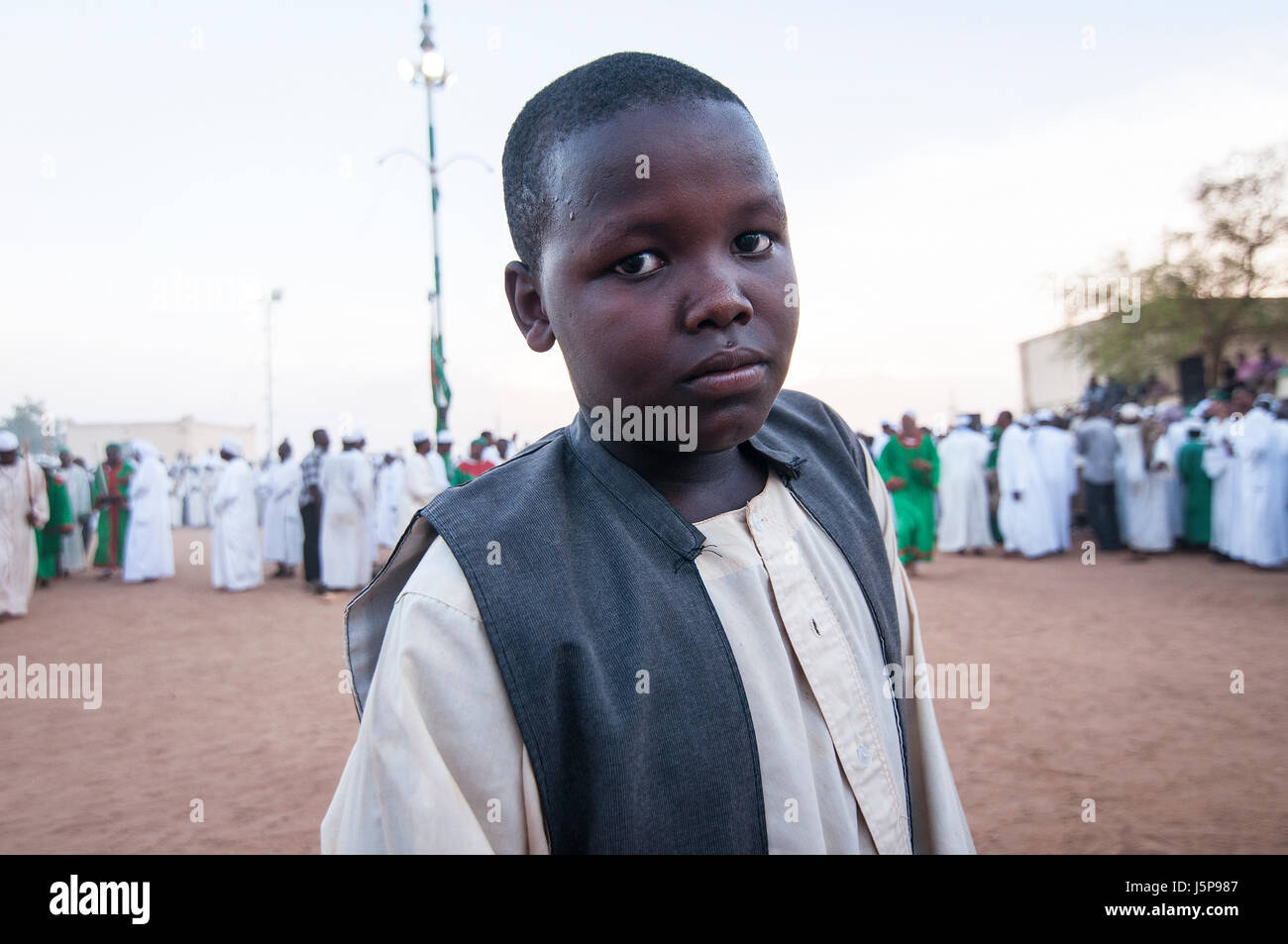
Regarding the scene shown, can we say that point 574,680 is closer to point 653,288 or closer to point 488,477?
point 488,477

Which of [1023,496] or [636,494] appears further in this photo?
[1023,496]

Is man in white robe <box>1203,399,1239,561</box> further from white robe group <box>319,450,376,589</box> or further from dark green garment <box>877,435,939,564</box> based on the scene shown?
white robe group <box>319,450,376,589</box>

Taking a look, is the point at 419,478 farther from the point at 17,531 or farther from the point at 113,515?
the point at 113,515

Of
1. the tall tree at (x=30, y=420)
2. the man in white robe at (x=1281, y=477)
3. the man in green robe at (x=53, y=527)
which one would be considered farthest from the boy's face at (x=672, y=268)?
the tall tree at (x=30, y=420)

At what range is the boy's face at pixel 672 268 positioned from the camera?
930 millimetres

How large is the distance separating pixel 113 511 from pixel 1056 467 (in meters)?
16.0

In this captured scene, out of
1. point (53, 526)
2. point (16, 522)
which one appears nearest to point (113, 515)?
point (53, 526)

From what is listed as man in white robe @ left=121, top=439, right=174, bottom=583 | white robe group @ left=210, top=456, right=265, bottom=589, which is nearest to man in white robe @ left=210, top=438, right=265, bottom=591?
white robe group @ left=210, top=456, right=265, bottom=589

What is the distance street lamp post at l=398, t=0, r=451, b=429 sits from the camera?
1269 centimetres

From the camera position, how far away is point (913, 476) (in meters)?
10.4

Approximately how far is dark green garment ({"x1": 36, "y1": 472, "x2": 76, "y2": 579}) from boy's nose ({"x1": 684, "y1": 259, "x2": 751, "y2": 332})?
48.8 ft
